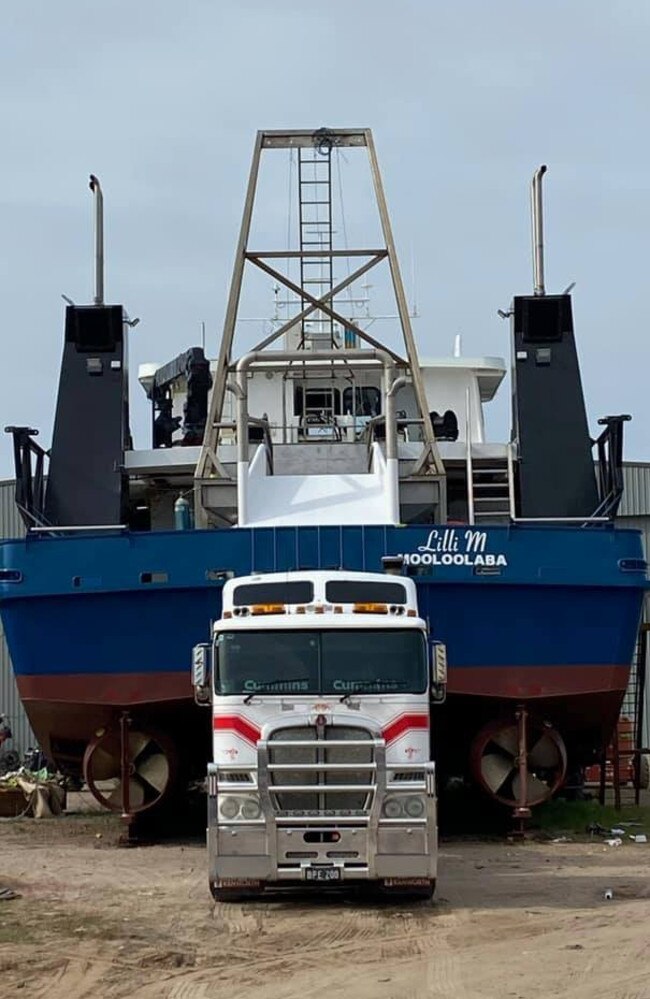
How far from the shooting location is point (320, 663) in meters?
11.8

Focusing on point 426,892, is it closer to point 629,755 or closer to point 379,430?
point 379,430

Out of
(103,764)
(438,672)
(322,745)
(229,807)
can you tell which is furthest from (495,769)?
(229,807)

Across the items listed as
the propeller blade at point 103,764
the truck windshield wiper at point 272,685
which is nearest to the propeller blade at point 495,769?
the propeller blade at point 103,764

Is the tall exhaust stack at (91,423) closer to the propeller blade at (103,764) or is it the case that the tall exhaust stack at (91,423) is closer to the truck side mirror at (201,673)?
the propeller blade at (103,764)

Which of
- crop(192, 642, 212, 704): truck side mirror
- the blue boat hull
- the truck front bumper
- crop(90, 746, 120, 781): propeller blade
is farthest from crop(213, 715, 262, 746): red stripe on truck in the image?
crop(90, 746, 120, 781): propeller blade

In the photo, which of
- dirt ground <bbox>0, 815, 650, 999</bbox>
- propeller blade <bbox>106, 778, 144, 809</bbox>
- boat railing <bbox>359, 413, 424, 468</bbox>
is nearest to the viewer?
dirt ground <bbox>0, 815, 650, 999</bbox>

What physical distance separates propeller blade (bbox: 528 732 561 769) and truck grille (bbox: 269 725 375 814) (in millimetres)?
4922

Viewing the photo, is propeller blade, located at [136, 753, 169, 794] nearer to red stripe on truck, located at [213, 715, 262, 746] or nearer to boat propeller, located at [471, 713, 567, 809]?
boat propeller, located at [471, 713, 567, 809]

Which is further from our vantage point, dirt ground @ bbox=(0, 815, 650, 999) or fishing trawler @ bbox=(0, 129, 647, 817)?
fishing trawler @ bbox=(0, 129, 647, 817)

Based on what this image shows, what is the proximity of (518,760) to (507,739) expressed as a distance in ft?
0.87

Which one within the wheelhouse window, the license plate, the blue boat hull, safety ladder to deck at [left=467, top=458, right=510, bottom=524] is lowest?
the license plate

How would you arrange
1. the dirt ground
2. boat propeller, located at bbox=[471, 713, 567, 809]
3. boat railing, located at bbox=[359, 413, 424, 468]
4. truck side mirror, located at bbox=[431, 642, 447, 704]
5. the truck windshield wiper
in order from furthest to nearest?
boat railing, located at bbox=[359, 413, 424, 468]
boat propeller, located at bbox=[471, 713, 567, 809]
truck side mirror, located at bbox=[431, 642, 447, 704]
the truck windshield wiper
the dirt ground

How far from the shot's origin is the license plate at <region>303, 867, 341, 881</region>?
36.9 feet

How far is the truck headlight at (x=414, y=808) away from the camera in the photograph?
1135 cm
